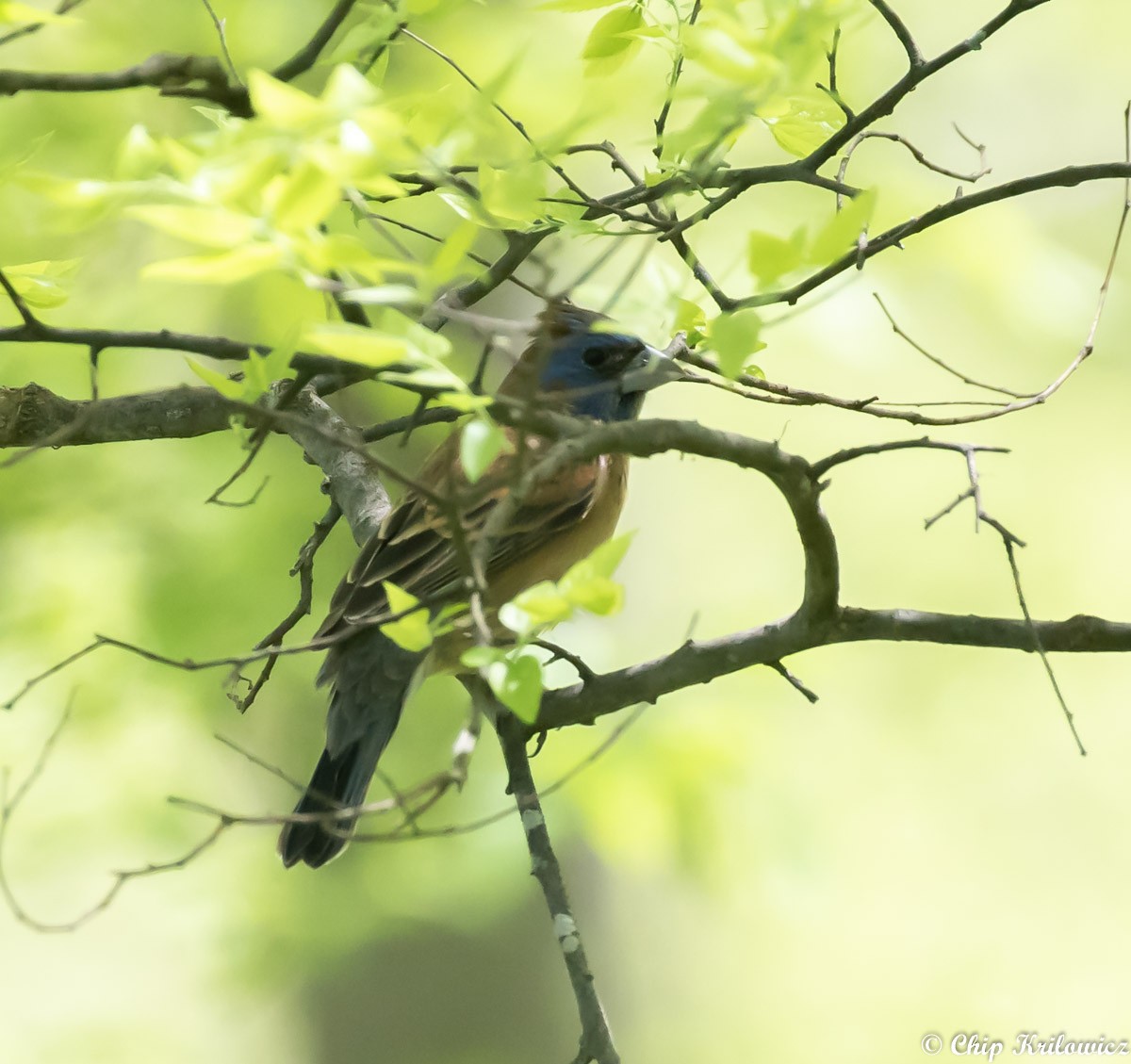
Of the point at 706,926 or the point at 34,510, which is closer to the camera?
the point at 34,510

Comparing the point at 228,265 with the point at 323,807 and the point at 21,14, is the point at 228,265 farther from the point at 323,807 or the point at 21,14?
the point at 323,807

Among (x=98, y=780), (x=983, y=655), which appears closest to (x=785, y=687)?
(x=983, y=655)

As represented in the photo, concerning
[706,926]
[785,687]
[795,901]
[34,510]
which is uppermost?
[34,510]

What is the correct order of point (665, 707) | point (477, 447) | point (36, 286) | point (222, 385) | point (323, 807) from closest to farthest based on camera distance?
point (477, 447) → point (222, 385) → point (36, 286) → point (323, 807) → point (665, 707)

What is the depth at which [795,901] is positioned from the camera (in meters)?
7.08

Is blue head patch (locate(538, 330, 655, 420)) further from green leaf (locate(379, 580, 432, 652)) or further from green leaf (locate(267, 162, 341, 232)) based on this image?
green leaf (locate(267, 162, 341, 232))

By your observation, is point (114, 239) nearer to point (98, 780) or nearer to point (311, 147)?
point (98, 780)

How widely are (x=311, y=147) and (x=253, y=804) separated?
6.78 m

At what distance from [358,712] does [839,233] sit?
2.64 metres

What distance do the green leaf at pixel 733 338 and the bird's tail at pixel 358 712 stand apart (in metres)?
2.36

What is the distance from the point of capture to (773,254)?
164cm

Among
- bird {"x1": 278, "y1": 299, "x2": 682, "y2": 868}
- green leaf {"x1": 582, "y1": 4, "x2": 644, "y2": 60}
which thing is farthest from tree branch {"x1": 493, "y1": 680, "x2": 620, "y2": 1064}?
green leaf {"x1": 582, "y1": 4, "x2": 644, "y2": 60}

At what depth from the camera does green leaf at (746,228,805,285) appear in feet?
5.34

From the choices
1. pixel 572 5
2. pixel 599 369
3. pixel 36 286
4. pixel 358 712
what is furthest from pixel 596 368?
pixel 36 286
